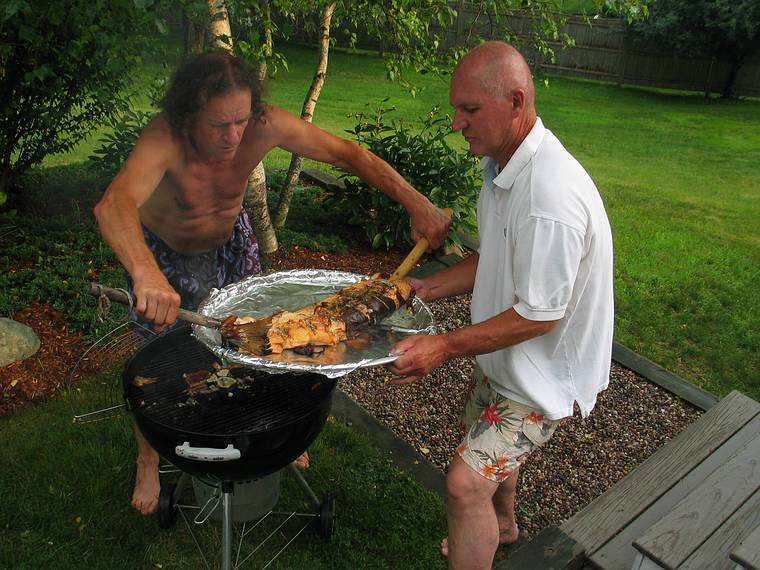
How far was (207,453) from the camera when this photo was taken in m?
2.08

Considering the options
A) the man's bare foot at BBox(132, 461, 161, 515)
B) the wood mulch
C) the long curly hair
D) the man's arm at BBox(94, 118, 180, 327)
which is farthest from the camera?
the wood mulch

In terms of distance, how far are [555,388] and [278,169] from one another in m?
6.43

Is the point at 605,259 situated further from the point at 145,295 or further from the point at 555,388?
the point at 145,295

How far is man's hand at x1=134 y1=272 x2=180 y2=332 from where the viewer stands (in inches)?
78.4

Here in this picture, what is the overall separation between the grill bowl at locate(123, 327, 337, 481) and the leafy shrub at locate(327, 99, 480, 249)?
3.14 metres

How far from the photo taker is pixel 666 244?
7031 millimetres

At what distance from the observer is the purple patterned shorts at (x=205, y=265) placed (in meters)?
3.10

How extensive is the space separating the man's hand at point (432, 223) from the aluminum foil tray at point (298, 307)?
330 millimetres

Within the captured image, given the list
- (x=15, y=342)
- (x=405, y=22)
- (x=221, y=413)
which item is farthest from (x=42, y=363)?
(x=405, y=22)

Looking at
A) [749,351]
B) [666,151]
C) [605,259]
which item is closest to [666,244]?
[749,351]

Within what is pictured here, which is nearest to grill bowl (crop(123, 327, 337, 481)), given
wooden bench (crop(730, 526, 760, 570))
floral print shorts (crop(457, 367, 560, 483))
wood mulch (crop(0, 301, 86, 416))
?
floral print shorts (crop(457, 367, 560, 483))

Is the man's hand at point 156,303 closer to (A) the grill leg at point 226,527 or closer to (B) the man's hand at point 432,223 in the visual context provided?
(A) the grill leg at point 226,527

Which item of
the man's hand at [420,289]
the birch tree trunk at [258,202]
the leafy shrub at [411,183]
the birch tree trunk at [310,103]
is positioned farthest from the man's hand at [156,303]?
the birch tree trunk at [310,103]

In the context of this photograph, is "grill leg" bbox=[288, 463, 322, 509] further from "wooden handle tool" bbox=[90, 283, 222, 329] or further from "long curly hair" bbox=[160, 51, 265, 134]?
"long curly hair" bbox=[160, 51, 265, 134]
